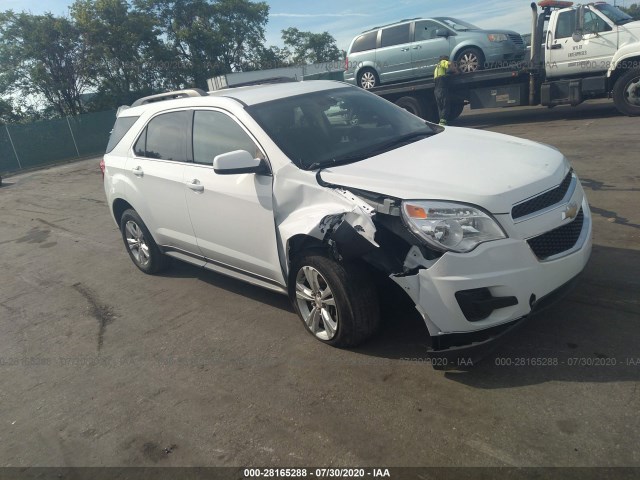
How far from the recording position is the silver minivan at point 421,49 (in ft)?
44.0

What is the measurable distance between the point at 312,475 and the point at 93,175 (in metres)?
16.7

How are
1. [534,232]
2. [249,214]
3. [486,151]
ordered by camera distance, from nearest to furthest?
1. [534,232]
2. [486,151]
3. [249,214]

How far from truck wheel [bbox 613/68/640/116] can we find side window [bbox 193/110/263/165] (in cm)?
1004

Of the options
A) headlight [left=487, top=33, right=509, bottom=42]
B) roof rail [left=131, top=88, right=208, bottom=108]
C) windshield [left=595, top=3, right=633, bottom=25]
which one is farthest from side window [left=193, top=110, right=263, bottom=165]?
headlight [left=487, top=33, right=509, bottom=42]

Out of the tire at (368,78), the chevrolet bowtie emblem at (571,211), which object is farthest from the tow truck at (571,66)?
the chevrolet bowtie emblem at (571,211)

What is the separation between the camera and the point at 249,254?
4.16 meters

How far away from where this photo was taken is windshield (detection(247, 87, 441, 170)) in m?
3.89

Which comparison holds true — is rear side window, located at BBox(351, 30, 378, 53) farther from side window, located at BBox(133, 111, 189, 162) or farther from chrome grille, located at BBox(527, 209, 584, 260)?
chrome grille, located at BBox(527, 209, 584, 260)

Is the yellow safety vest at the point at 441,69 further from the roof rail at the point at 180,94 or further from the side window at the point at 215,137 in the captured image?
the side window at the point at 215,137

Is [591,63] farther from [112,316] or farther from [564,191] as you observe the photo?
[112,316]

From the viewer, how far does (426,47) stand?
14.3 m

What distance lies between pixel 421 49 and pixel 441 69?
167 centimetres

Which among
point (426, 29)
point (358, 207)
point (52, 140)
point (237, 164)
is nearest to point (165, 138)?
point (237, 164)

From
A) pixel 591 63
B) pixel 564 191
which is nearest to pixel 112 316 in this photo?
pixel 564 191
